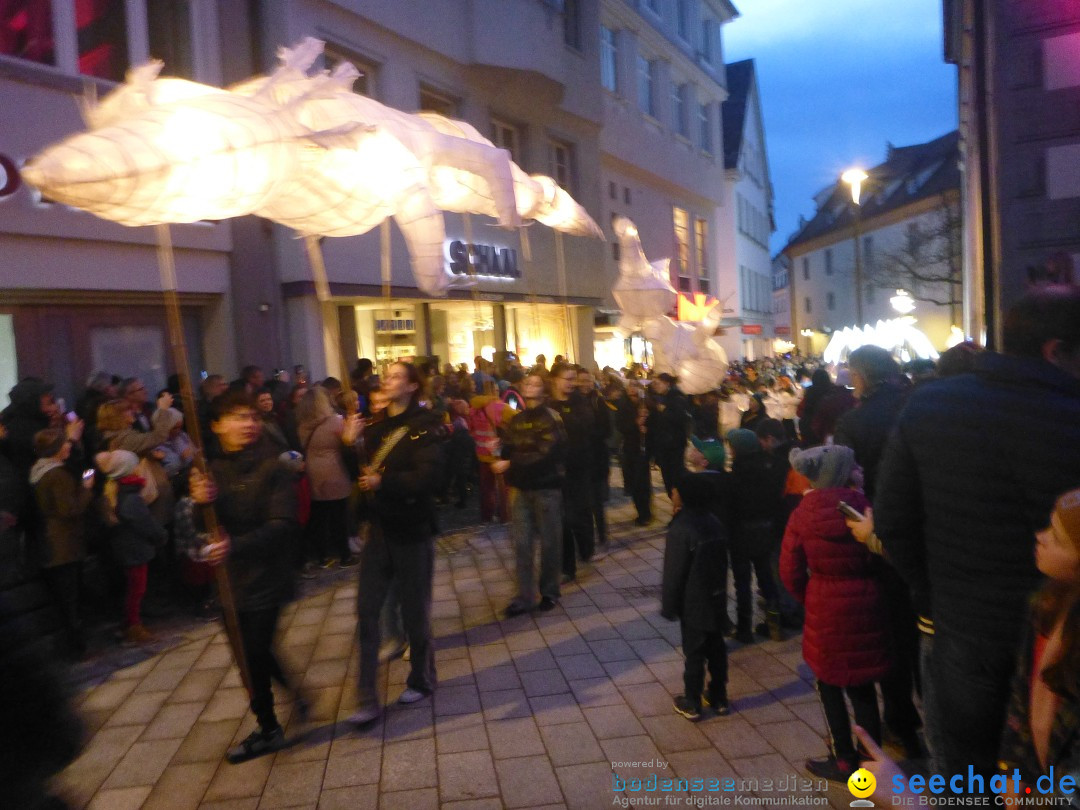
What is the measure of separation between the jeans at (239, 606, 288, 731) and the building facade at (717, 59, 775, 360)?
97.2ft

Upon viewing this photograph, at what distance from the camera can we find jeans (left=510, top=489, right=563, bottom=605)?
20.6 ft

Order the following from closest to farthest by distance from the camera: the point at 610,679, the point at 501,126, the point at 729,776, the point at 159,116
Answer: the point at 159,116
the point at 729,776
the point at 610,679
the point at 501,126

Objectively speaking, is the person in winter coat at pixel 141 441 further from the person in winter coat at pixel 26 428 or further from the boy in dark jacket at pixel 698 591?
the boy in dark jacket at pixel 698 591

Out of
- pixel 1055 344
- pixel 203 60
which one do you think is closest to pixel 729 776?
pixel 1055 344

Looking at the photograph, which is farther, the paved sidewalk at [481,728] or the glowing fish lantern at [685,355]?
the glowing fish lantern at [685,355]

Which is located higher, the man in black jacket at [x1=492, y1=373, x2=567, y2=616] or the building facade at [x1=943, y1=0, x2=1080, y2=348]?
the building facade at [x1=943, y1=0, x2=1080, y2=348]

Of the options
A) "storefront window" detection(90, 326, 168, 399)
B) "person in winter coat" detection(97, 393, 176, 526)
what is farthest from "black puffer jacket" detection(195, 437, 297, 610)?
"storefront window" detection(90, 326, 168, 399)

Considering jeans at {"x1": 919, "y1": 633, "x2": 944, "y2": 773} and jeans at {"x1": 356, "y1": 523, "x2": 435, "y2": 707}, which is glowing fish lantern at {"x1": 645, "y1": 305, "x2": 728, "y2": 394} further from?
jeans at {"x1": 919, "y1": 633, "x2": 944, "y2": 773}

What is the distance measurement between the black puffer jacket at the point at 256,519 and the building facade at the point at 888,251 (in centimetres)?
3097

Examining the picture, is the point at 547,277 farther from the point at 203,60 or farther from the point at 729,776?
the point at 729,776

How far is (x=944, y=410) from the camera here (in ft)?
8.09

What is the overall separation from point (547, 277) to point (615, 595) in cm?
Result: 1239

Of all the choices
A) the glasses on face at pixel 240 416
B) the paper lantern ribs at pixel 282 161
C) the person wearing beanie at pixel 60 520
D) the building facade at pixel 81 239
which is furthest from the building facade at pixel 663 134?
the glasses on face at pixel 240 416

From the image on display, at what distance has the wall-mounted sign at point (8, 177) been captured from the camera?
27.1 ft
